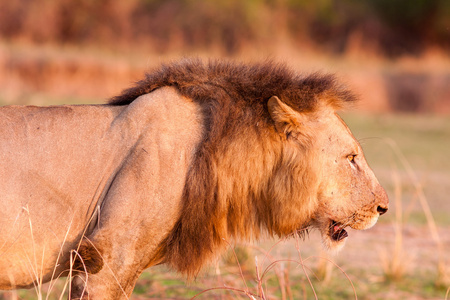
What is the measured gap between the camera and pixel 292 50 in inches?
955

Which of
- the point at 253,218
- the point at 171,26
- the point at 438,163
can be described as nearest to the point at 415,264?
the point at 253,218

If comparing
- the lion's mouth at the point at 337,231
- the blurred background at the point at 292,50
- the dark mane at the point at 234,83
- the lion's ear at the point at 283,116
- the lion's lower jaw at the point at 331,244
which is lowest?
the blurred background at the point at 292,50

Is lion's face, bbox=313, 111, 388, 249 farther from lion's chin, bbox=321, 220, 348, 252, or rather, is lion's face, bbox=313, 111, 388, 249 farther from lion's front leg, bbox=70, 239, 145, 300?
lion's front leg, bbox=70, 239, 145, 300

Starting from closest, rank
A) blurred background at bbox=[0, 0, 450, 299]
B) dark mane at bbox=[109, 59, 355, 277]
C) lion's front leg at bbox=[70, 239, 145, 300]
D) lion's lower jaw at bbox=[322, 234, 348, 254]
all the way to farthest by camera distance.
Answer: lion's front leg at bbox=[70, 239, 145, 300] < dark mane at bbox=[109, 59, 355, 277] < lion's lower jaw at bbox=[322, 234, 348, 254] < blurred background at bbox=[0, 0, 450, 299]

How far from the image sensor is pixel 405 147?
1524 centimetres

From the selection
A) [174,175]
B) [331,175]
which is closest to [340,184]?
[331,175]

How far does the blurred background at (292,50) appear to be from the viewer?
48.3 ft

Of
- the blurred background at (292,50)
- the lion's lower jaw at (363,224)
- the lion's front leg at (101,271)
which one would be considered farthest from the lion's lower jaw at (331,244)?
the blurred background at (292,50)

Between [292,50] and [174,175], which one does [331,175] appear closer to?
[174,175]

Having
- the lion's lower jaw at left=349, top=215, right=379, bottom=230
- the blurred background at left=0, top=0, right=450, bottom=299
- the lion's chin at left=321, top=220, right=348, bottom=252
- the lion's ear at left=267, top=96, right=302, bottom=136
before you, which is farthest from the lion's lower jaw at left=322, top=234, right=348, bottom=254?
the blurred background at left=0, top=0, right=450, bottom=299

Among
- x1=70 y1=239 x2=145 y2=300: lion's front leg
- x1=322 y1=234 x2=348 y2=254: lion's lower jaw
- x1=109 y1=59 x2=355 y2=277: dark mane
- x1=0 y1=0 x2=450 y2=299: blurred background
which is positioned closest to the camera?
x1=70 y1=239 x2=145 y2=300: lion's front leg

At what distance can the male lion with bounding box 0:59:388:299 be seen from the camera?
304 cm

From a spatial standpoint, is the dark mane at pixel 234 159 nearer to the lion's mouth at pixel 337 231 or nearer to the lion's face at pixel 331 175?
the lion's face at pixel 331 175

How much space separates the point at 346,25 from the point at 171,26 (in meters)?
7.33
